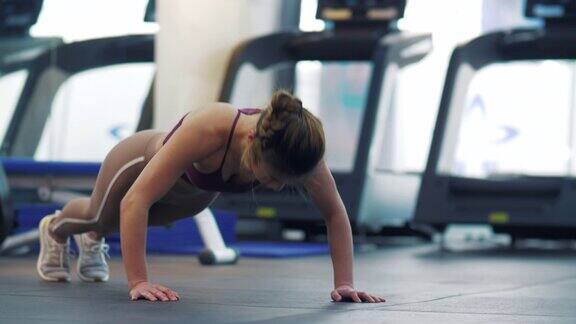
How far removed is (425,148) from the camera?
9258mm

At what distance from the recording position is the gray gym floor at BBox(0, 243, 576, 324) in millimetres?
2715

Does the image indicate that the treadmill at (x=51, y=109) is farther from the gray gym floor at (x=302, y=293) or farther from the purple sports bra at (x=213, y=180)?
the purple sports bra at (x=213, y=180)

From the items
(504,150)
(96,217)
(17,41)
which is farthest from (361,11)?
(96,217)

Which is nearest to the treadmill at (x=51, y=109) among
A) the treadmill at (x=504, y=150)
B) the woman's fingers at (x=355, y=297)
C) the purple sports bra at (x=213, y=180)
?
the treadmill at (x=504, y=150)

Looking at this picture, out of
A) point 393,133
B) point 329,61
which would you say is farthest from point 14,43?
point 393,133

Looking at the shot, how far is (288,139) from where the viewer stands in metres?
2.77

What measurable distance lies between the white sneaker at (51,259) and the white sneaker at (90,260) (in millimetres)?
56

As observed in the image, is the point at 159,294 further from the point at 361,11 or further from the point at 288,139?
the point at 361,11

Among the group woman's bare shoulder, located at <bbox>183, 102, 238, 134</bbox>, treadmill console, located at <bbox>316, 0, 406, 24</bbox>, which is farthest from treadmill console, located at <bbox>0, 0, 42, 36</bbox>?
woman's bare shoulder, located at <bbox>183, 102, 238, 134</bbox>

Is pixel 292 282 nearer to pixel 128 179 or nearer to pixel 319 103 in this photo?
pixel 128 179

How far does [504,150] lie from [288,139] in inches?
234

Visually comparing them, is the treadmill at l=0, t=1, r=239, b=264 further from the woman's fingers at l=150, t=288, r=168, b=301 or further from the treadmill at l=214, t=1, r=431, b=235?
the woman's fingers at l=150, t=288, r=168, b=301

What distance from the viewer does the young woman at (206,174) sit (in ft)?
9.22

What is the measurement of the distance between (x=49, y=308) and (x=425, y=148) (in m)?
6.72
